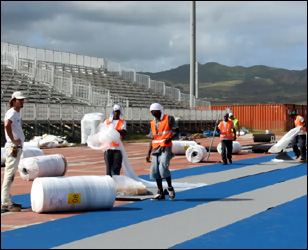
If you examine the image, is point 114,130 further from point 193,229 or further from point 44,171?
point 193,229

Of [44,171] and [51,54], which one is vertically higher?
[51,54]

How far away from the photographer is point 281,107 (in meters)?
65.9

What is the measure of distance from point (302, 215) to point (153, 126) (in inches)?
145

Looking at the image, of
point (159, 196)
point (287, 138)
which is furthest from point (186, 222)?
point (287, 138)

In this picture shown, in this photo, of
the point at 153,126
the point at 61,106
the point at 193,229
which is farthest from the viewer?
the point at 61,106

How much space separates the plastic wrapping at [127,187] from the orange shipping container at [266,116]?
52704 mm

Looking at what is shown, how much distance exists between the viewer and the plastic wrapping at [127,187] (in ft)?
43.5

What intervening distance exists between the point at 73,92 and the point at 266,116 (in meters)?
24.6

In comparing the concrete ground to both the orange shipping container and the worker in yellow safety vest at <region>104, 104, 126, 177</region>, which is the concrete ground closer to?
the worker in yellow safety vest at <region>104, 104, 126, 177</region>

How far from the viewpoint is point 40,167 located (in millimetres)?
16422

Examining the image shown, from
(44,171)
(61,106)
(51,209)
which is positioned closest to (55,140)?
(61,106)

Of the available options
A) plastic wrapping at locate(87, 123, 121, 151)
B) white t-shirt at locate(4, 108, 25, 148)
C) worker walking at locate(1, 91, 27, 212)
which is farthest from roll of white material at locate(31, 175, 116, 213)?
plastic wrapping at locate(87, 123, 121, 151)

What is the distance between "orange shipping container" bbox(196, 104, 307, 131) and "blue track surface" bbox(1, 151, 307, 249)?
174ft

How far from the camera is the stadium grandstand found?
127ft
